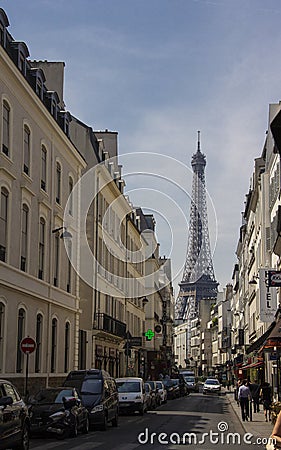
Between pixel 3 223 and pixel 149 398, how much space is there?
14.7 metres

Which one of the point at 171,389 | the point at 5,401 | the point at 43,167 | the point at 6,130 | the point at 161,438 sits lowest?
the point at 161,438

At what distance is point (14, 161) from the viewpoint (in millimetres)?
31688

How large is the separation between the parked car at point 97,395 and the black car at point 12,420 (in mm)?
7578

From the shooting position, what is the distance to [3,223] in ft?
99.9

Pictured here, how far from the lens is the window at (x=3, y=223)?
1188 inches

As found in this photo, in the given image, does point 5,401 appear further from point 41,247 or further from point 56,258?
point 56,258

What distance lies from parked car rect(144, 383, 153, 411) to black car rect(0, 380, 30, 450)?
21.6 metres

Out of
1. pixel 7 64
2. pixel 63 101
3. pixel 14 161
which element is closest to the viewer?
pixel 7 64

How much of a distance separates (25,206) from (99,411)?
36.6ft

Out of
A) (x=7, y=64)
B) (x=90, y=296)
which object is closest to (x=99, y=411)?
(x=7, y=64)

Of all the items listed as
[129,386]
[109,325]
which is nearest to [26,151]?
[129,386]

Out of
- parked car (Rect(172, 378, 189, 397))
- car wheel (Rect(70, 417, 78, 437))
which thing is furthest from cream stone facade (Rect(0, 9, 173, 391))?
car wheel (Rect(70, 417, 78, 437))

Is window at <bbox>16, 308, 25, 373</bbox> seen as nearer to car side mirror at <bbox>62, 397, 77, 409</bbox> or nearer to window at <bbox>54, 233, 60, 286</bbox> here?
window at <bbox>54, 233, 60, 286</bbox>

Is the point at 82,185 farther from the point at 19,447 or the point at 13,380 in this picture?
the point at 19,447
